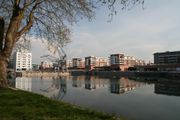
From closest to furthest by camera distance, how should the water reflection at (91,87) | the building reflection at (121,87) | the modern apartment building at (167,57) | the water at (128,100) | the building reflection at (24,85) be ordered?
the water at (128,100), the water reflection at (91,87), the building reflection at (121,87), the building reflection at (24,85), the modern apartment building at (167,57)

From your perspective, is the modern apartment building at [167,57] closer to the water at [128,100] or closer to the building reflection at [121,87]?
the building reflection at [121,87]

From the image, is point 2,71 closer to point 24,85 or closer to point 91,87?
point 91,87

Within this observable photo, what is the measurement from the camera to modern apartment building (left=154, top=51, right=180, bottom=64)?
164m

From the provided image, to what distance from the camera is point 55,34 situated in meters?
19.2

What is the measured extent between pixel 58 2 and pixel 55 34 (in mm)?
3055

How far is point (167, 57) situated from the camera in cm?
17262

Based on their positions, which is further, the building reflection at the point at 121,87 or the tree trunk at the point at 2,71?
the building reflection at the point at 121,87

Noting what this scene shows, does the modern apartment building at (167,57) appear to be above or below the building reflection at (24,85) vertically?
above

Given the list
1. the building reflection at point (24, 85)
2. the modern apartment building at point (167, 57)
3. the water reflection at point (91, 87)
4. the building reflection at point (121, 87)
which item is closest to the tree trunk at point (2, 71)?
the water reflection at point (91, 87)

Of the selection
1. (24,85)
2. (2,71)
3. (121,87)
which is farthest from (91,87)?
(2,71)

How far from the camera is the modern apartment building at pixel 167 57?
164m

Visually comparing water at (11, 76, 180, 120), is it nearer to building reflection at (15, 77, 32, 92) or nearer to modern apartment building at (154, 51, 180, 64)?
building reflection at (15, 77, 32, 92)

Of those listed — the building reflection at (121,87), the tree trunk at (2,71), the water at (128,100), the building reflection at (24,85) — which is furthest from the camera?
the building reflection at (24,85)

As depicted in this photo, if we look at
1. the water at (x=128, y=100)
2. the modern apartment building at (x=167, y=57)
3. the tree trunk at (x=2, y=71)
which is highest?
the modern apartment building at (x=167, y=57)
